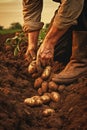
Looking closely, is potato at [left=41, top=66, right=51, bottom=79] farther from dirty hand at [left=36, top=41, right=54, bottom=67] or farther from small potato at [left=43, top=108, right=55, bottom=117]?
small potato at [left=43, top=108, right=55, bottom=117]

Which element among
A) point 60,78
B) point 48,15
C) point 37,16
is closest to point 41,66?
point 60,78

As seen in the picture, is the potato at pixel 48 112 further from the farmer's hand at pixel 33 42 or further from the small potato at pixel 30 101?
the farmer's hand at pixel 33 42

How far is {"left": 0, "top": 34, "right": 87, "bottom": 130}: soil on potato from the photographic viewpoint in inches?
98.0

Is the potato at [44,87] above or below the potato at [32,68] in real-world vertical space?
below

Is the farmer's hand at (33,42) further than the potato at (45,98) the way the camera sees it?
Yes

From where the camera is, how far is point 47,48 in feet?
9.99

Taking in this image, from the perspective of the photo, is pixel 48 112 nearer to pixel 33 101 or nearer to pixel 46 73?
pixel 33 101

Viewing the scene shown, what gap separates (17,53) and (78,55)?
1.04 m

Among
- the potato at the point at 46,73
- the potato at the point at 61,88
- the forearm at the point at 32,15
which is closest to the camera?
the potato at the point at 61,88

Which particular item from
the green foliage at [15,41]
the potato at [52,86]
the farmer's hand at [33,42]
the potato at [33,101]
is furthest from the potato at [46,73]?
the green foliage at [15,41]

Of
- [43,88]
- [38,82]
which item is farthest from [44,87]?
[38,82]

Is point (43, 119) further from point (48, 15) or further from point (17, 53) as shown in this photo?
point (48, 15)

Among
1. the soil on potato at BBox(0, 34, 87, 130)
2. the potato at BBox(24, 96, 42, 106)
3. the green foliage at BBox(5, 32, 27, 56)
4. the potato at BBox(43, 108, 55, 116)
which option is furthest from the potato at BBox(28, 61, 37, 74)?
the green foliage at BBox(5, 32, 27, 56)

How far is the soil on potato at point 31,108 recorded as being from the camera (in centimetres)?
249
